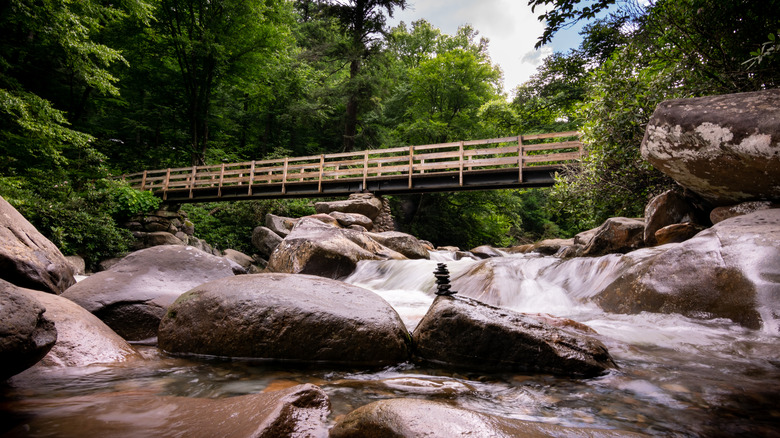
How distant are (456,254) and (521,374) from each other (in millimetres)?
12100

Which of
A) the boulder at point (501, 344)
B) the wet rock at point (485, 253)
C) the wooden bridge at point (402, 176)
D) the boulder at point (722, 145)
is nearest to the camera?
the boulder at point (501, 344)

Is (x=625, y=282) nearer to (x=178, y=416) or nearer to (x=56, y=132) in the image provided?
(x=178, y=416)

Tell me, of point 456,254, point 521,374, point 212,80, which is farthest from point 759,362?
point 212,80

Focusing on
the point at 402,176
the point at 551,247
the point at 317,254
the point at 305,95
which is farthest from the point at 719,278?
the point at 305,95

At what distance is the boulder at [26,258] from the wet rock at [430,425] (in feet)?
11.9

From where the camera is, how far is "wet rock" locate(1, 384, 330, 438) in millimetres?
1616

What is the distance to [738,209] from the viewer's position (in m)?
4.90

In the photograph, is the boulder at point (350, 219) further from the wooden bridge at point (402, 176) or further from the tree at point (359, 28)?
the tree at point (359, 28)

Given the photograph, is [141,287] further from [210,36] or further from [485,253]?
[210,36]

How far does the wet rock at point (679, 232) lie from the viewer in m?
5.39

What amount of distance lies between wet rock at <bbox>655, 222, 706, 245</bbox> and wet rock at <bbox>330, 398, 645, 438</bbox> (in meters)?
4.95

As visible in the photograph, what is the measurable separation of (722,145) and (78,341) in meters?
7.05

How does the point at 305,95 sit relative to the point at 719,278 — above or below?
above

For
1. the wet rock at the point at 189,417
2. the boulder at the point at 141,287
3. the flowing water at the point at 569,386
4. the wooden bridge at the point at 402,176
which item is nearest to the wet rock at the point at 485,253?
the wooden bridge at the point at 402,176
